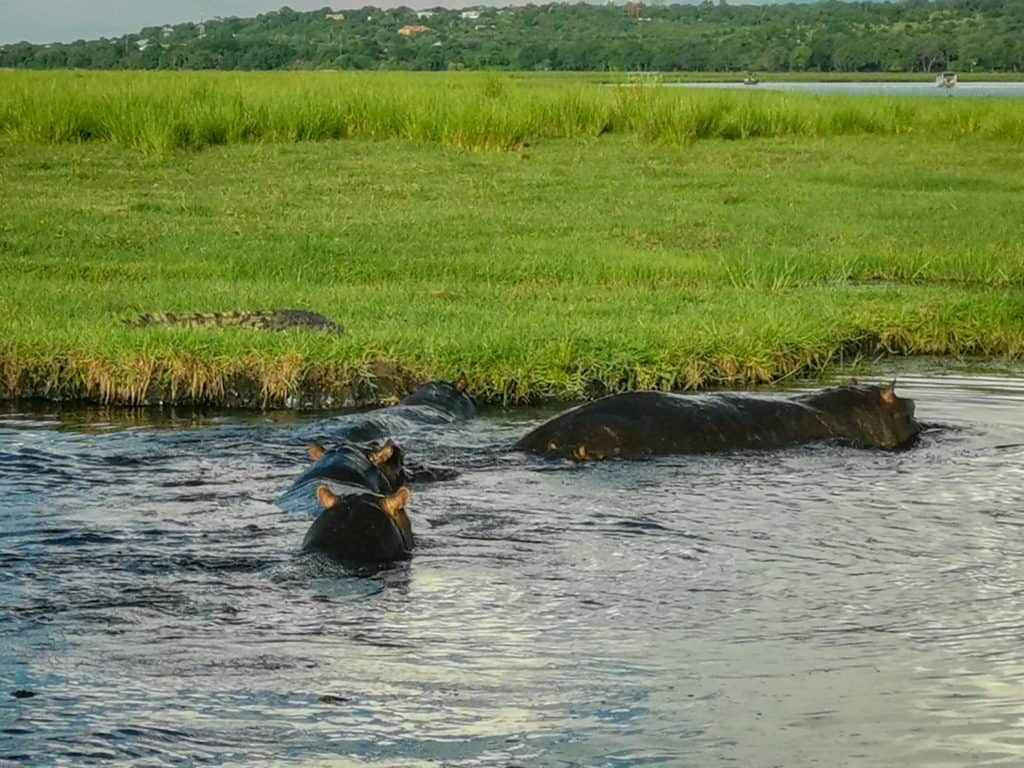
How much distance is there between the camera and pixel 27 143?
2384cm

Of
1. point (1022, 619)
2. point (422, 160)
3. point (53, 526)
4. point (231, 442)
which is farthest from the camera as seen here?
point (422, 160)

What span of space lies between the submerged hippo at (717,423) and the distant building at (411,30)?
12354 cm

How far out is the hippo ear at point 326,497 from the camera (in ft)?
24.2

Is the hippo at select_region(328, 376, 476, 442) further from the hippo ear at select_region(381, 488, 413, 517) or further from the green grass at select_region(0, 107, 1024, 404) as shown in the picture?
the hippo ear at select_region(381, 488, 413, 517)

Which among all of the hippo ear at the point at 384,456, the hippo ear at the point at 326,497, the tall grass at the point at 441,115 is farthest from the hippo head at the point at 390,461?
the tall grass at the point at 441,115

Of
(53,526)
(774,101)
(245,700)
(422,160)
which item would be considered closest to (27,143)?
(422,160)

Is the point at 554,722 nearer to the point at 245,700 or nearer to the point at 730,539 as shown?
the point at 245,700

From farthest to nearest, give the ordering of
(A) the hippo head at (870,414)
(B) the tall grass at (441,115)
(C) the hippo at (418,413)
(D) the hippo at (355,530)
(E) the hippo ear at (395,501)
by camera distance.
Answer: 1. (B) the tall grass at (441,115)
2. (A) the hippo head at (870,414)
3. (C) the hippo at (418,413)
4. (E) the hippo ear at (395,501)
5. (D) the hippo at (355,530)

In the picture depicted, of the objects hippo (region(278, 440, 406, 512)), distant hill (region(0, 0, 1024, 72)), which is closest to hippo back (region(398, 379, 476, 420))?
hippo (region(278, 440, 406, 512))

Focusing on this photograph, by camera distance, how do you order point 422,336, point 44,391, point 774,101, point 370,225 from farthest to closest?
point 774,101
point 370,225
point 422,336
point 44,391

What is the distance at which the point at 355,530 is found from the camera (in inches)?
290

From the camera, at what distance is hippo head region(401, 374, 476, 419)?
1059 cm

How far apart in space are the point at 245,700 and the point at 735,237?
531 inches

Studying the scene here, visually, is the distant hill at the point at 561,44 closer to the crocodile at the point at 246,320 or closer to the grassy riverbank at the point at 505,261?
the grassy riverbank at the point at 505,261
